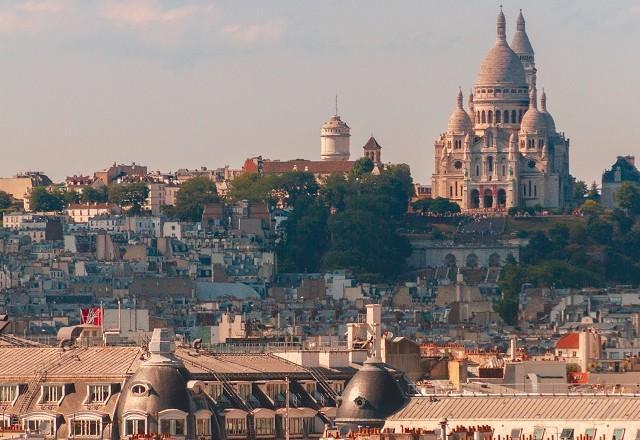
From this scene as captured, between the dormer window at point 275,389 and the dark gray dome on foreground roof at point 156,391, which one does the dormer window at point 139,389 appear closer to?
the dark gray dome on foreground roof at point 156,391

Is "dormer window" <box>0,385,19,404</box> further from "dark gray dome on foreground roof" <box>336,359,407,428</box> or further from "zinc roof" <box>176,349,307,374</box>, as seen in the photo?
"dark gray dome on foreground roof" <box>336,359,407,428</box>

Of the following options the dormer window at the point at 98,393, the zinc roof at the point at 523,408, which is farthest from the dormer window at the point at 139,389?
the zinc roof at the point at 523,408

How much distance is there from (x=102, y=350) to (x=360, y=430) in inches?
408

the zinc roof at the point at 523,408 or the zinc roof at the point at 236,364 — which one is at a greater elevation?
the zinc roof at the point at 236,364

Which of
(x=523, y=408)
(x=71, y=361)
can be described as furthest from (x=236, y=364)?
(x=523, y=408)

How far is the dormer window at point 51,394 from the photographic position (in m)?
58.0

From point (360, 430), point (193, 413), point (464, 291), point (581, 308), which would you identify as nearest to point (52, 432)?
point (193, 413)

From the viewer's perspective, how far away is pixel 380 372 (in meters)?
55.3

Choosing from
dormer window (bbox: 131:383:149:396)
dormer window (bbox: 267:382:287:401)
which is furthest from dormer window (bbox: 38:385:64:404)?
dormer window (bbox: 267:382:287:401)

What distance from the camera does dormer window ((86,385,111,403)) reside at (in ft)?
188

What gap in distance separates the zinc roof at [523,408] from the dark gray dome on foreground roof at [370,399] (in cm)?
20

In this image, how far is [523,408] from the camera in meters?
53.3

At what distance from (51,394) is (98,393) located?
964mm

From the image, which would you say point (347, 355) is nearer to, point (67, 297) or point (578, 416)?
point (578, 416)
